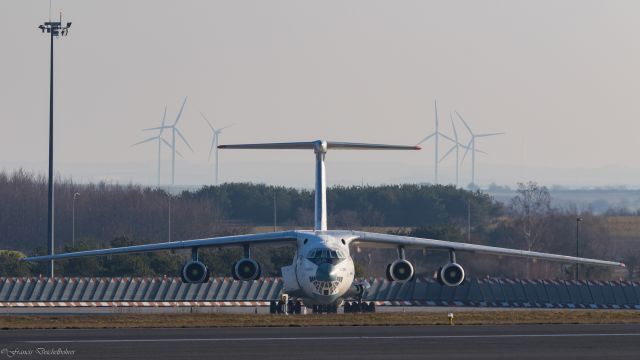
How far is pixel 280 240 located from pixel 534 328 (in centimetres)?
1279

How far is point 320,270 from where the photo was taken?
140ft

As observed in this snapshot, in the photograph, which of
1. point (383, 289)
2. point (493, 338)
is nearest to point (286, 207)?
point (383, 289)

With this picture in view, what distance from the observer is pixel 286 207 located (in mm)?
97875

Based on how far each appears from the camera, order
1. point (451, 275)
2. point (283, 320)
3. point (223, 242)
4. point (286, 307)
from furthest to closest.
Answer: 1. point (223, 242)
2. point (451, 275)
3. point (286, 307)
4. point (283, 320)

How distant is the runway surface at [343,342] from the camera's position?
27.1 m

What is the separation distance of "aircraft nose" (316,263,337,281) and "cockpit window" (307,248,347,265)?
0.17 metres

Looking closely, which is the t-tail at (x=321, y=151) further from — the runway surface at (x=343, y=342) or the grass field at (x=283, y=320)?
the runway surface at (x=343, y=342)

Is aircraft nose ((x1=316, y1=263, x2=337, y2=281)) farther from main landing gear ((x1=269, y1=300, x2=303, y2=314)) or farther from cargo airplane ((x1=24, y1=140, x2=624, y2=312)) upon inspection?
main landing gear ((x1=269, y1=300, x2=303, y2=314))

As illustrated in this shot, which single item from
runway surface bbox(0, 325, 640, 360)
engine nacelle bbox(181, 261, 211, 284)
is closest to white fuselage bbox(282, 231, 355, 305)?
engine nacelle bbox(181, 261, 211, 284)

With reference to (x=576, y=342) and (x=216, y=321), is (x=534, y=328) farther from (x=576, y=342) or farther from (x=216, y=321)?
(x=216, y=321)

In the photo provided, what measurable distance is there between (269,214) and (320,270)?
57971mm

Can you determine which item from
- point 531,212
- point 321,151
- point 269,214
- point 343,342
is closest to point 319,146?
point 321,151

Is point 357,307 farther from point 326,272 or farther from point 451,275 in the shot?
point 326,272

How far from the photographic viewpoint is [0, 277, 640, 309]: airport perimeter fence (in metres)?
52.5
